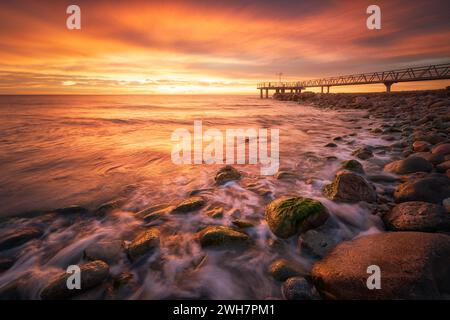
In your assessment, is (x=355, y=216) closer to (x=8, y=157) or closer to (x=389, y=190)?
(x=389, y=190)

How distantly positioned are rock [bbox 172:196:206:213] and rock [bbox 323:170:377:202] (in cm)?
242

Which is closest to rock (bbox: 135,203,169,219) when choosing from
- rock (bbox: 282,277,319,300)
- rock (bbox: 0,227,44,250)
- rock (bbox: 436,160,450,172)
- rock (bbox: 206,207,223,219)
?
rock (bbox: 206,207,223,219)

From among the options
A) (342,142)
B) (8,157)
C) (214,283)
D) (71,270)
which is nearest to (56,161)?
(8,157)

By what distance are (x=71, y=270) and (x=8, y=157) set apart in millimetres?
7917

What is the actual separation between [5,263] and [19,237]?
544 millimetres

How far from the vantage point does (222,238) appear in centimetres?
317

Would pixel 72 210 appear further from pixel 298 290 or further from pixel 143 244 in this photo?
pixel 298 290

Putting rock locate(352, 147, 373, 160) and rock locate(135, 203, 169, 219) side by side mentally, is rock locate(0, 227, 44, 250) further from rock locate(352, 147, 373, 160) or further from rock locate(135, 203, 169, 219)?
rock locate(352, 147, 373, 160)

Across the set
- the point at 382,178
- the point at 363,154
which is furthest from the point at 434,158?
the point at 363,154

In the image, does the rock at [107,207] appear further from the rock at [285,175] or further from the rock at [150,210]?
the rock at [285,175]

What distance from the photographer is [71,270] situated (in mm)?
2672

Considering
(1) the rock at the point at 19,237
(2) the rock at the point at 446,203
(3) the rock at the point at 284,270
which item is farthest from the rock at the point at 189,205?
(2) the rock at the point at 446,203
